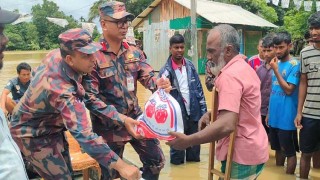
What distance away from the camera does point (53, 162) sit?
2949 millimetres

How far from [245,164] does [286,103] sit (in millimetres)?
2306

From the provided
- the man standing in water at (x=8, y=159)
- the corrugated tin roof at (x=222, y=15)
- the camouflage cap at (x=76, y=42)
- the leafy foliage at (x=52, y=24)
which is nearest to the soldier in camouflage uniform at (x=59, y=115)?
the camouflage cap at (x=76, y=42)

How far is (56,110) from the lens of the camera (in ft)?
9.20

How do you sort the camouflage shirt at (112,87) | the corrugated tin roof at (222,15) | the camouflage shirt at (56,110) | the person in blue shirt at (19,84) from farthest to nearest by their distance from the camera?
1. the corrugated tin roof at (222,15)
2. the person in blue shirt at (19,84)
3. the camouflage shirt at (112,87)
4. the camouflage shirt at (56,110)

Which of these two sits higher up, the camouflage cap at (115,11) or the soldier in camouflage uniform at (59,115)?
the camouflage cap at (115,11)

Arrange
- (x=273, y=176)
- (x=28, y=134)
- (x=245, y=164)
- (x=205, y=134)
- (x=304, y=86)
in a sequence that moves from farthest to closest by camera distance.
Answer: (x=273, y=176)
(x=304, y=86)
(x=28, y=134)
(x=245, y=164)
(x=205, y=134)

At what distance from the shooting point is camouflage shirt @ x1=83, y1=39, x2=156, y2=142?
3.42 meters

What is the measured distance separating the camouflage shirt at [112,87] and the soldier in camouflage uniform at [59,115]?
480 millimetres

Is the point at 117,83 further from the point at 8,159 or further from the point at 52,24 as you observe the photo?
the point at 52,24

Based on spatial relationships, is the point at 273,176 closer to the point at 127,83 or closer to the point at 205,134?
the point at 127,83

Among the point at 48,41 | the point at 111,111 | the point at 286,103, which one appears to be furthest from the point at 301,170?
the point at 48,41

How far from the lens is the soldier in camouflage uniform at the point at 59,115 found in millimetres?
2645

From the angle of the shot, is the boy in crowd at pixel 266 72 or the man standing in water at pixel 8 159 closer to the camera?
the man standing in water at pixel 8 159

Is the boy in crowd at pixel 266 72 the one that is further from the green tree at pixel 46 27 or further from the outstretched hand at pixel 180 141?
the green tree at pixel 46 27
